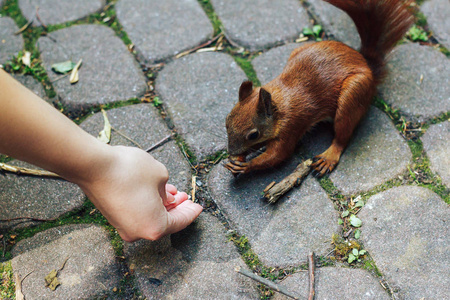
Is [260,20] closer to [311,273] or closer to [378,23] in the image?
[378,23]

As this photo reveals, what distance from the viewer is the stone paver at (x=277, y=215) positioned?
1776 mm

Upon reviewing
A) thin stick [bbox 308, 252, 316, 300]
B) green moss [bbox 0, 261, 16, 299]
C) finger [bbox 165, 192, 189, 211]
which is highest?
finger [bbox 165, 192, 189, 211]

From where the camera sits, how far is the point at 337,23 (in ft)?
8.15

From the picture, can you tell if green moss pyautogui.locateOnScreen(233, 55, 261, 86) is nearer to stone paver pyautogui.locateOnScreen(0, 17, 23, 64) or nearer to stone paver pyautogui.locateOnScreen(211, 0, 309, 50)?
stone paver pyautogui.locateOnScreen(211, 0, 309, 50)

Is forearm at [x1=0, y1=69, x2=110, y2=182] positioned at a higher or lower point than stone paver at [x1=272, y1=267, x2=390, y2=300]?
higher

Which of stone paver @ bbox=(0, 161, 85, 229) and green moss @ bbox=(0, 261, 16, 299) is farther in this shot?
stone paver @ bbox=(0, 161, 85, 229)

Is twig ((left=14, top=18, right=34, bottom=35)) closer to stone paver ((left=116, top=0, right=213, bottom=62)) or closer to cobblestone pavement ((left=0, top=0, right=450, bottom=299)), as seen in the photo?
cobblestone pavement ((left=0, top=0, right=450, bottom=299))

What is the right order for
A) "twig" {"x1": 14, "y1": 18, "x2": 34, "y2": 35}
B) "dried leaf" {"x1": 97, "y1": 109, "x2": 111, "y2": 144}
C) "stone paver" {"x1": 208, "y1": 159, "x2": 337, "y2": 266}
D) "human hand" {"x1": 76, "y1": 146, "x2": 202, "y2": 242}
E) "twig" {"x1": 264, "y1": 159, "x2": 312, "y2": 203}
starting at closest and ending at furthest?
1. "human hand" {"x1": 76, "y1": 146, "x2": 202, "y2": 242}
2. "stone paver" {"x1": 208, "y1": 159, "x2": 337, "y2": 266}
3. "twig" {"x1": 264, "y1": 159, "x2": 312, "y2": 203}
4. "dried leaf" {"x1": 97, "y1": 109, "x2": 111, "y2": 144}
5. "twig" {"x1": 14, "y1": 18, "x2": 34, "y2": 35}

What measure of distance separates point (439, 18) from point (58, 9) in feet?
7.52

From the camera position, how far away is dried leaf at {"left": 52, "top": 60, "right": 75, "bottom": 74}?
93.4 inches

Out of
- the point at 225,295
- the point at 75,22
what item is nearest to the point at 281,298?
the point at 225,295

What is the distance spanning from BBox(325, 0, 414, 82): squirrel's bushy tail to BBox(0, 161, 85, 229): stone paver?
1497 millimetres

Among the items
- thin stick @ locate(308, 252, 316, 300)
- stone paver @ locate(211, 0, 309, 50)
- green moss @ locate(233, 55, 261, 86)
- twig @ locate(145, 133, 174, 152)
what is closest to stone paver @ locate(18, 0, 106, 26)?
stone paver @ locate(211, 0, 309, 50)

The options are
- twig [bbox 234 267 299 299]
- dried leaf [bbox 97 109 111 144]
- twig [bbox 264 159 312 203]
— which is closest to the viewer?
twig [bbox 234 267 299 299]
